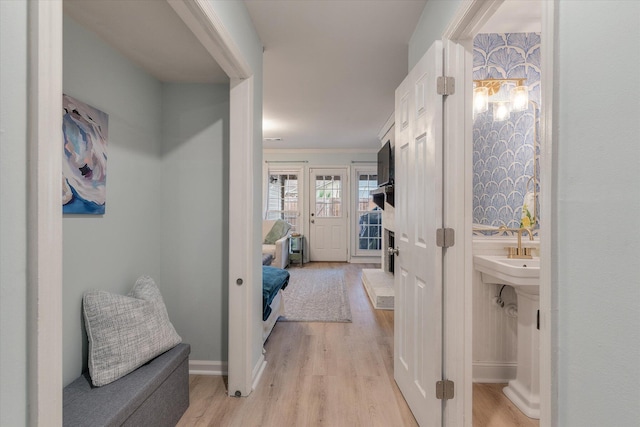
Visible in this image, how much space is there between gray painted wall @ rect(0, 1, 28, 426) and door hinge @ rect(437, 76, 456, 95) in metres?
1.58

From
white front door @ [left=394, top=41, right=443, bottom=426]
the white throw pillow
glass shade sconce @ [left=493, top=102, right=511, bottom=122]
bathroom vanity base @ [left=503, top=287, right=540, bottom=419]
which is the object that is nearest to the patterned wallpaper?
glass shade sconce @ [left=493, top=102, right=511, bottom=122]

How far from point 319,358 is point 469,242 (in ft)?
5.50

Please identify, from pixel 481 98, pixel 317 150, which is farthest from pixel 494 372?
pixel 317 150

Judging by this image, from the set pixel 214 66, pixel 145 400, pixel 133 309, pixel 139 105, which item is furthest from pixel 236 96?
pixel 145 400

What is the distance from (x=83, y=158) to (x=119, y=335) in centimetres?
96

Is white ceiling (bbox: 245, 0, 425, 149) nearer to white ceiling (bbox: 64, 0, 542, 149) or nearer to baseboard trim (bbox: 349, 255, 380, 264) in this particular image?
white ceiling (bbox: 64, 0, 542, 149)

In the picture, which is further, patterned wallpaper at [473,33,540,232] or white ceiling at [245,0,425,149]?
patterned wallpaper at [473,33,540,232]

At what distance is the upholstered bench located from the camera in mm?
1399

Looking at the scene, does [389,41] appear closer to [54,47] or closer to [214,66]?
[214,66]

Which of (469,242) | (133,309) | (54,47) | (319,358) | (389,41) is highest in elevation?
(389,41)

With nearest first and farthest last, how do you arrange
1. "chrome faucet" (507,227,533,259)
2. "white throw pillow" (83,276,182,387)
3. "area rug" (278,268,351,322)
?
"white throw pillow" (83,276,182,387), "chrome faucet" (507,227,533,259), "area rug" (278,268,351,322)

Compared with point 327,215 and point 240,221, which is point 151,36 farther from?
point 327,215

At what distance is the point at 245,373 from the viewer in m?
2.18

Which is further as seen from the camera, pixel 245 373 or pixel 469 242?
pixel 245 373
